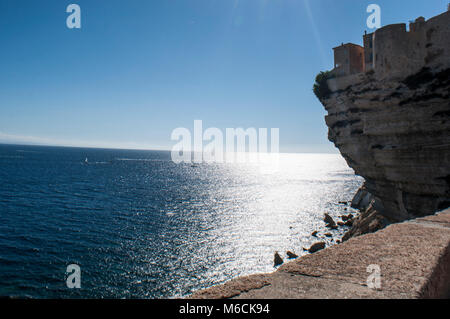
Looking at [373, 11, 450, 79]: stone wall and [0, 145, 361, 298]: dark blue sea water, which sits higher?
[373, 11, 450, 79]: stone wall

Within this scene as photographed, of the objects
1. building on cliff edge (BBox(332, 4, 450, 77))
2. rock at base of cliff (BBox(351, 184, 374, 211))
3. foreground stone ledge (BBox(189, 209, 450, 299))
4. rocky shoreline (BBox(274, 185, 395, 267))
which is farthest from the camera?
rock at base of cliff (BBox(351, 184, 374, 211))

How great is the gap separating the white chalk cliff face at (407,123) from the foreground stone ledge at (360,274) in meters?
19.3

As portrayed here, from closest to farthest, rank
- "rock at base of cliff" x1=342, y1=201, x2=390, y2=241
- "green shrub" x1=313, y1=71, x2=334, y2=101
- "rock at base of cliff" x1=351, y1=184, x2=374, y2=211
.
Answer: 1. "rock at base of cliff" x1=342, y1=201, x2=390, y2=241
2. "green shrub" x1=313, y1=71, x2=334, y2=101
3. "rock at base of cliff" x1=351, y1=184, x2=374, y2=211

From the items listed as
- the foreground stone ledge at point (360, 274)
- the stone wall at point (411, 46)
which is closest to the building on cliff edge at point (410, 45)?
the stone wall at point (411, 46)

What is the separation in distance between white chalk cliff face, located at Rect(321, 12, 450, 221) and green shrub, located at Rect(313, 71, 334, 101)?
1594mm

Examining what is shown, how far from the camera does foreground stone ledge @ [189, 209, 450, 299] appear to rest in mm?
2553

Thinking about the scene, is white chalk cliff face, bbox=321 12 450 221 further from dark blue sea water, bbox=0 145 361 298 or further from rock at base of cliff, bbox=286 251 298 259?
dark blue sea water, bbox=0 145 361 298

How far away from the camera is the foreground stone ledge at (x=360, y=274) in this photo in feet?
8.38

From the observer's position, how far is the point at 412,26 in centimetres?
1970

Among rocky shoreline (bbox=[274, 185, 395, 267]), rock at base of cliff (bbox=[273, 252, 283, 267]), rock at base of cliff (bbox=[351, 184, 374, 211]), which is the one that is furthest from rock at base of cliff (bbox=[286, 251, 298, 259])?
rock at base of cliff (bbox=[351, 184, 374, 211])

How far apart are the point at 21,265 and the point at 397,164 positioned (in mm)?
33920

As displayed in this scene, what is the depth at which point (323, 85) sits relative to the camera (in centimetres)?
2712

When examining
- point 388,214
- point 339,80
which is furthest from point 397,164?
point 339,80

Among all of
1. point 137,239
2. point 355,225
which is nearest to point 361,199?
point 355,225
